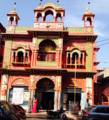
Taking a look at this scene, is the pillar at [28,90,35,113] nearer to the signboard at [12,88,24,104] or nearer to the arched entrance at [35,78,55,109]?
the arched entrance at [35,78,55,109]

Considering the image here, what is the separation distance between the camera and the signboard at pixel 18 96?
19.9 metres

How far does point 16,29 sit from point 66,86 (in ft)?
32.7

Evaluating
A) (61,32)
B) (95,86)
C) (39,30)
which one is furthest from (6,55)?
(95,86)

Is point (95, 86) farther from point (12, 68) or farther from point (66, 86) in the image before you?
point (12, 68)

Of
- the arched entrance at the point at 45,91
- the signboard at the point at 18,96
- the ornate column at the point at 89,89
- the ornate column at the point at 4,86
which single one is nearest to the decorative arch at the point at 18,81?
the ornate column at the point at 4,86

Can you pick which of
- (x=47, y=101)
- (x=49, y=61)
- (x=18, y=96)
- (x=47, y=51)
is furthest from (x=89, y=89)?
(x=18, y=96)

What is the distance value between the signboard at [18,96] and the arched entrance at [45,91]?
6.16ft

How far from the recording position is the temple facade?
64.8 ft

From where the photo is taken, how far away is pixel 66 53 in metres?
21.0

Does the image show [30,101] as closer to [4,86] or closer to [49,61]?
[4,86]

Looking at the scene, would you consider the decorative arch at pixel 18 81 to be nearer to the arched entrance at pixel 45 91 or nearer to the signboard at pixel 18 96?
the signboard at pixel 18 96

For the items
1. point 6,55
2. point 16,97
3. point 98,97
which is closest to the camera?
point 16,97

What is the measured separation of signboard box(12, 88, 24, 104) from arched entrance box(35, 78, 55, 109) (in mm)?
1876

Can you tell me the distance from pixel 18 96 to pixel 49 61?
5706mm
